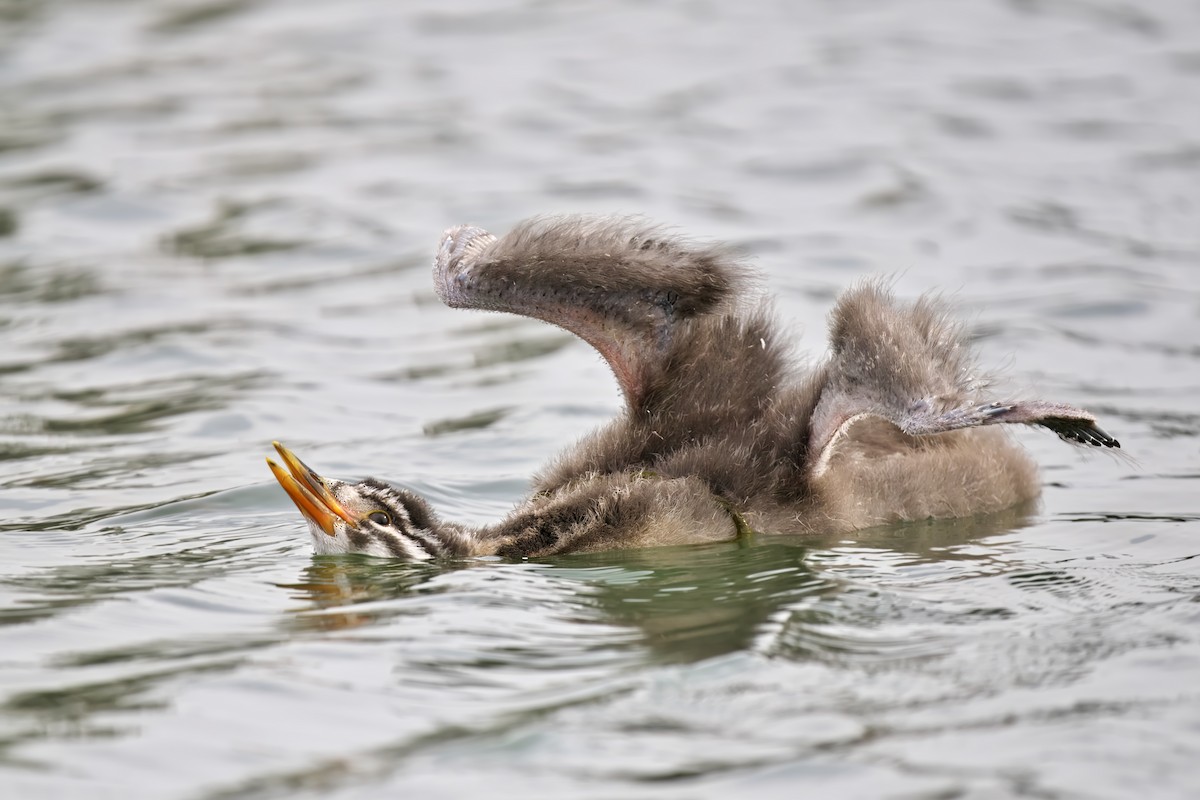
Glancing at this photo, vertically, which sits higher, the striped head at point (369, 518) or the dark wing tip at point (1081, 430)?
the dark wing tip at point (1081, 430)

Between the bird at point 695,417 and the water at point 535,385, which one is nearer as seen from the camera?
the water at point 535,385

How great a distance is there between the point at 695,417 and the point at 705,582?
42.0 inches

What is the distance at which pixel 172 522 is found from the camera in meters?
8.85

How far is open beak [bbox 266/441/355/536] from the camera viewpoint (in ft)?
26.1

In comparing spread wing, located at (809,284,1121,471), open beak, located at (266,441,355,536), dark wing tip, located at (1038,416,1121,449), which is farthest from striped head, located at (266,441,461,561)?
dark wing tip, located at (1038,416,1121,449)

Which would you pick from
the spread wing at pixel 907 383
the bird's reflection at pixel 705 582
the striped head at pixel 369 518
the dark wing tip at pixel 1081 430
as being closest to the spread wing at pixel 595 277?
the spread wing at pixel 907 383

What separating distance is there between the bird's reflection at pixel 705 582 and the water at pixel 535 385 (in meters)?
0.03

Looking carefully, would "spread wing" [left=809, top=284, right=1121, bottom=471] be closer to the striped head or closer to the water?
the water

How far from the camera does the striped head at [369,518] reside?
7.96 metres

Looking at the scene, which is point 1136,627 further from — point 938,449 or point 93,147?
point 93,147

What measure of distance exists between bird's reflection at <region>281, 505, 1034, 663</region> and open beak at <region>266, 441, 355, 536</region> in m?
0.21

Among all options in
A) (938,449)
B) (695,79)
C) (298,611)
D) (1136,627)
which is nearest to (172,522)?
(298,611)

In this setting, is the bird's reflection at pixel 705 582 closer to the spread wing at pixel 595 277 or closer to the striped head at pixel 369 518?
the striped head at pixel 369 518

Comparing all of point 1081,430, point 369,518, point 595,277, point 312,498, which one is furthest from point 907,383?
point 312,498
